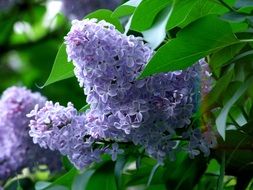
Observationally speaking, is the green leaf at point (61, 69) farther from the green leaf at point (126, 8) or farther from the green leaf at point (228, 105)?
the green leaf at point (228, 105)

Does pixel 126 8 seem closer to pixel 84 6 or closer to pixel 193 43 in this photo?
pixel 193 43

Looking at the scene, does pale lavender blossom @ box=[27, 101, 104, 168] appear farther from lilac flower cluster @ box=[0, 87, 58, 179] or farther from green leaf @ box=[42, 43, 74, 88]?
lilac flower cluster @ box=[0, 87, 58, 179]

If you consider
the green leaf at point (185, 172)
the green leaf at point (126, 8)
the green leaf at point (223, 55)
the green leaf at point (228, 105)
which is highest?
the green leaf at point (126, 8)

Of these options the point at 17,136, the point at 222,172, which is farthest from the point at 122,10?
the point at 17,136

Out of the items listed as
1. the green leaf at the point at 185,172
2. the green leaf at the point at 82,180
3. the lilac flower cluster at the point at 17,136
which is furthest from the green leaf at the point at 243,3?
the lilac flower cluster at the point at 17,136

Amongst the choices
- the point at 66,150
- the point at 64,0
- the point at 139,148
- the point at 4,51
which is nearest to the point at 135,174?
the point at 139,148

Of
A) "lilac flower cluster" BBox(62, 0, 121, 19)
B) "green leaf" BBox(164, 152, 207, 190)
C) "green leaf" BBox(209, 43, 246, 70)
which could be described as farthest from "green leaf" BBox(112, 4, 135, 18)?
"lilac flower cluster" BBox(62, 0, 121, 19)
